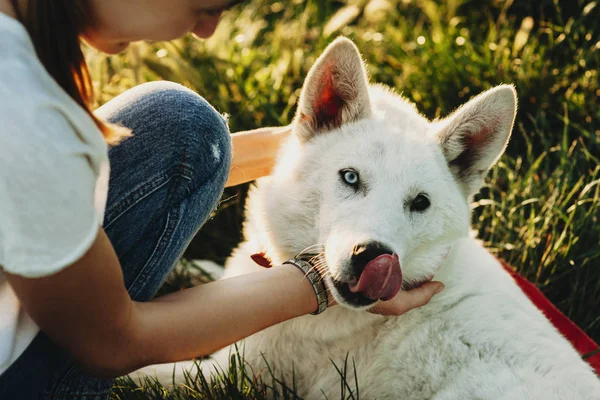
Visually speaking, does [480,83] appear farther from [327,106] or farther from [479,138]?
[327,106]

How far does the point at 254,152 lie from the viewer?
257cm

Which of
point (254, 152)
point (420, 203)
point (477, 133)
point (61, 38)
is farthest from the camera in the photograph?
point (254, 152)

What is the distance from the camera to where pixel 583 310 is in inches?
118

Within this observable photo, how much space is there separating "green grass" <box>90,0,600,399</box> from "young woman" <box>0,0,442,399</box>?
0.61m

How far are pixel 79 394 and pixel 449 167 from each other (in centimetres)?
148

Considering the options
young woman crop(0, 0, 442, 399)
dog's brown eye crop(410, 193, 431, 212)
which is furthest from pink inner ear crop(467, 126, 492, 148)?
young woman crop(0, 0, 442, 399)

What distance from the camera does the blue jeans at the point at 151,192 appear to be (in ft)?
5.44

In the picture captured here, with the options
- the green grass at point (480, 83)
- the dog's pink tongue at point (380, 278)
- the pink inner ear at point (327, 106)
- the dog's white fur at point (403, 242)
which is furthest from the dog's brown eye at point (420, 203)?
the green grass at point (480, 83)

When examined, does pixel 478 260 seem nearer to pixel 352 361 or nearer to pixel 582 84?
pixel 352 361

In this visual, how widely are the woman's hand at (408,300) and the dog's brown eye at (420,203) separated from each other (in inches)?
10.5

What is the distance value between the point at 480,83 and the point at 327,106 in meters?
2.05

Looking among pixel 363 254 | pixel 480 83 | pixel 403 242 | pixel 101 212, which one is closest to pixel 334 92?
pixel 403 242

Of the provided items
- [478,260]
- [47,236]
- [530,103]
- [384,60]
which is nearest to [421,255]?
[478,260]

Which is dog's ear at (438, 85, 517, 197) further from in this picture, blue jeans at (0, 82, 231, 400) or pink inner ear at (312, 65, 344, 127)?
blue jeans at (0, 82, 231, 400)
